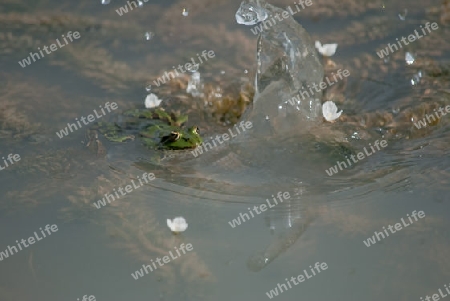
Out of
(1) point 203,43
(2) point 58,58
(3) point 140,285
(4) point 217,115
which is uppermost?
(2) point 58,58

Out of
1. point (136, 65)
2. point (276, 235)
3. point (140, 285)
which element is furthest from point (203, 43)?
point (140, 285)

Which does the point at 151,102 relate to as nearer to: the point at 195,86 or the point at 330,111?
the point at 195,86

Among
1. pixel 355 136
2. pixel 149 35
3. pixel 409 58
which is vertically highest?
pixel 149 35

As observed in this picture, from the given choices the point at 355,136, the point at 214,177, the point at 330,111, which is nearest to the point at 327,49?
the point at 330,111

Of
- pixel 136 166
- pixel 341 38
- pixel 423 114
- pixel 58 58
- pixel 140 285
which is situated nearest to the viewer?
pixel 140 285

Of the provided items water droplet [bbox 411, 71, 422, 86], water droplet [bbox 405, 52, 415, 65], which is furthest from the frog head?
water droplet [bbox 405, 52, 415, 65]

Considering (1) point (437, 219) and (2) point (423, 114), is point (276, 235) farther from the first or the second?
(2) point (423, 114)
